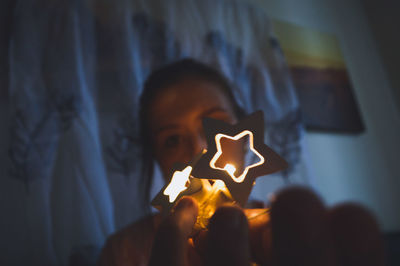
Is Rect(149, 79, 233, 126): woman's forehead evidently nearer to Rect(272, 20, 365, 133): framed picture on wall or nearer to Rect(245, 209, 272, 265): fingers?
Rect(245, 209, 272, 265): fingers

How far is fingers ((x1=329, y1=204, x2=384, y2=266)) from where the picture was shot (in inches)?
6.4

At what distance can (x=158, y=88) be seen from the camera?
677 mm

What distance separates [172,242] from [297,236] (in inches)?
3.8

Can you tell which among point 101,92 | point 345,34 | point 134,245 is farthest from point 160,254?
point 345,34

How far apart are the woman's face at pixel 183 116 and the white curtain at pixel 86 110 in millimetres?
216

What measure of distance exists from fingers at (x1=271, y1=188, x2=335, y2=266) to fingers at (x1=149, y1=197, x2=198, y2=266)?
7 centimetres

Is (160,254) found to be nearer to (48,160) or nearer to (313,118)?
(48,160)

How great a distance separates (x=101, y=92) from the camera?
0.82 m

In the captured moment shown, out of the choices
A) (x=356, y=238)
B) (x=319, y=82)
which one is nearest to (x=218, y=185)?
(x=356, y=238)

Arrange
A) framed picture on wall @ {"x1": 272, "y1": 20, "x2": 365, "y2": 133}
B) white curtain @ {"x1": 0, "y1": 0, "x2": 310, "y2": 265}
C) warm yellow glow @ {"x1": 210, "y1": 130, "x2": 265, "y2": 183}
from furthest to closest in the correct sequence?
1. framed picture on wall @ {"x1": 272, "y1": 20, "x2": 365, "y2": 133}
2. white curtain @ {"x1": 0, "y1": 0, "x2": 310, "y2": 265}
3. warm yellow glow @ {"x1": 210, "y1": 130, "x2": 265, "y2": 183}

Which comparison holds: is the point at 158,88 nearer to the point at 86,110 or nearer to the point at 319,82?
the point at 86,110

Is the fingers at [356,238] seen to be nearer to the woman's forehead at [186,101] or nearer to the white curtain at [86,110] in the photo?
the woman's forehead at [186,101]

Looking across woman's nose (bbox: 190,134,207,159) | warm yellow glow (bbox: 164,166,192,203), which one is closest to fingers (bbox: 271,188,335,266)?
warm yellow glow (bbox: 164,166,192,203)

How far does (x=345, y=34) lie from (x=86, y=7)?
1.40 meters
